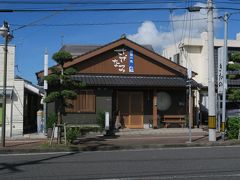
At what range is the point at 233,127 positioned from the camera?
22172 millimetres

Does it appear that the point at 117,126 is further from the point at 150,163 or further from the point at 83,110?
the point at 150,163

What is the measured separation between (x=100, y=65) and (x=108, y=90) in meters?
1.91

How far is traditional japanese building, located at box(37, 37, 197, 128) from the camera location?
93.7ft

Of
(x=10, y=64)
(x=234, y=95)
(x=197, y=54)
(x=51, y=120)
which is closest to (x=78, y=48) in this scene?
(x=197, y=54)

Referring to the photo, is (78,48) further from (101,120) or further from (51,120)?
(51,120)

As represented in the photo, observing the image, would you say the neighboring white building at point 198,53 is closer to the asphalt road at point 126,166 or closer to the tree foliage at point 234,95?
the tree foliage at point 234,95

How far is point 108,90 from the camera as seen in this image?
28.7m

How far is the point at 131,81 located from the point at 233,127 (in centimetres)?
852

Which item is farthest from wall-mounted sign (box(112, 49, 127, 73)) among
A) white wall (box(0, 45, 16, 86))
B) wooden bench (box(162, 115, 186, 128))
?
white wall (box(0, 45, 16, 86))

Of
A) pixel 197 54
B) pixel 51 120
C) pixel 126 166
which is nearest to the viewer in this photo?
pixel 126 166

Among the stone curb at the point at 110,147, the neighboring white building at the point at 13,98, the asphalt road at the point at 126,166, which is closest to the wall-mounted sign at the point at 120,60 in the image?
the neighboring white building at the point at 13,98

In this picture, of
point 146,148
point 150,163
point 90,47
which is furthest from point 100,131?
point 90,47

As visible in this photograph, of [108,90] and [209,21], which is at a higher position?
[209,21]

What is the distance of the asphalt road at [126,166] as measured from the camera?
11234 mm
